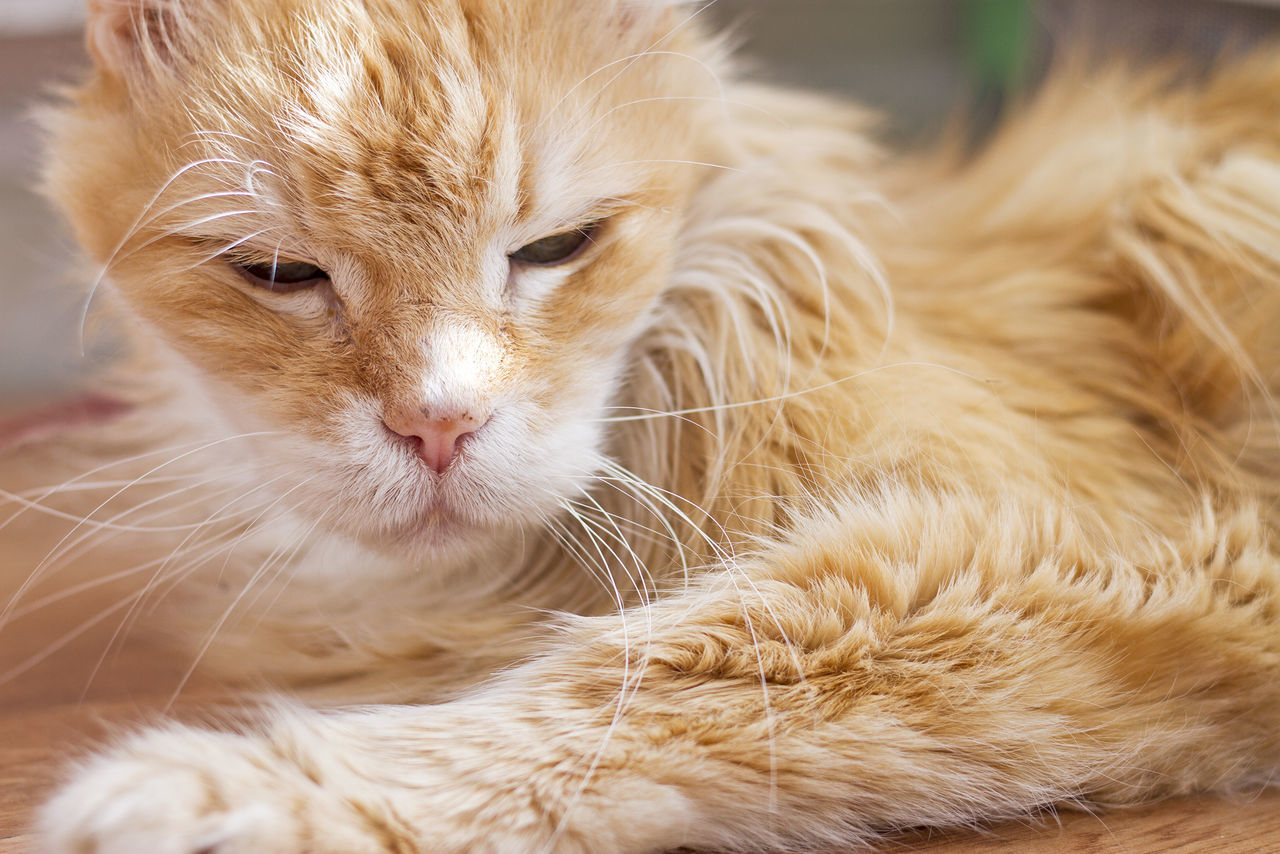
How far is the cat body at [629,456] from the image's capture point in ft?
2.48

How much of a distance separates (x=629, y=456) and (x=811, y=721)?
14.8 inches

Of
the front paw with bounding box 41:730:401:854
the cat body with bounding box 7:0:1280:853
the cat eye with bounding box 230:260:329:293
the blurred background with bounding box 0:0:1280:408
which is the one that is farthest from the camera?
the blurred background with bounding box 0:0:1280:408

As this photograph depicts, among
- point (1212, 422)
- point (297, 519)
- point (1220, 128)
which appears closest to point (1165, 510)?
point (1212, 422)

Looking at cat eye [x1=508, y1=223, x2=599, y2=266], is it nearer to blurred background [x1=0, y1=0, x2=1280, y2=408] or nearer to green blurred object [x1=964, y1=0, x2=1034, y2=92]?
blurred background [x1=0, y1=0, x2=1280, y2=408]

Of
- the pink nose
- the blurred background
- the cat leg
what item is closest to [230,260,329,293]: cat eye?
the pink nose

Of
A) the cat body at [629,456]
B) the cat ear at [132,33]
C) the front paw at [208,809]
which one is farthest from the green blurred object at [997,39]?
the front paw at [208,809]

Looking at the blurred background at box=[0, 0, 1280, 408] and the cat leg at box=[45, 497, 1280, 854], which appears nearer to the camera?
the cat leg at box=[45, 497, 1280, 854]

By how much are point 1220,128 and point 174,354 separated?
1.31 meters

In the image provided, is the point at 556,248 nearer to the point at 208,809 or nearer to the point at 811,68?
the point at 208,809

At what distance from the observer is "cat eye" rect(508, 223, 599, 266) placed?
907 mm

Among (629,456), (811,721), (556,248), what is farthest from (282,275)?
(811,721)

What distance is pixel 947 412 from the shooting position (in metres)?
0.95

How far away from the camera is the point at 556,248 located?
928 mm

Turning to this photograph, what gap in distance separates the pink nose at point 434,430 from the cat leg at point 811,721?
0.20m
